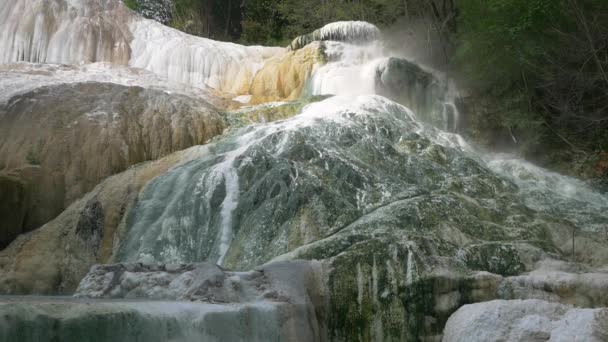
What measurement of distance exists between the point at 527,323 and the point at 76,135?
888 centimetres

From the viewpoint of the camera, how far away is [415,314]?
5602mm

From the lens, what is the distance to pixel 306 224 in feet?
24.6

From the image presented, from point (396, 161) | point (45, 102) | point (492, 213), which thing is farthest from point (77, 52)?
point (492, 213)

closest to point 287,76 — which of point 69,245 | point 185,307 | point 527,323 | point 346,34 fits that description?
point 346,34

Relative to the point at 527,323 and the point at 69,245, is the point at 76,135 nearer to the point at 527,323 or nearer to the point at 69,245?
the point at 69,245

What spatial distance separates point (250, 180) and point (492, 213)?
11.3 ft

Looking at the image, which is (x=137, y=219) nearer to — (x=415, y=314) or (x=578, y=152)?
(x=415, y=314)

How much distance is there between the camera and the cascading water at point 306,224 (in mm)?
4855

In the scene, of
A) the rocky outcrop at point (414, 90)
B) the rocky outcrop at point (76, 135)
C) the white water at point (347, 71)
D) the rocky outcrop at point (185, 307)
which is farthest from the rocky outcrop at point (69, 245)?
the rocky outcrop at point (414, 90)

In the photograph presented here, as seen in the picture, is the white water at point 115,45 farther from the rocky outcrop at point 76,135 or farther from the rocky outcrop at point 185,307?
the rocky outcrop at point 185,307

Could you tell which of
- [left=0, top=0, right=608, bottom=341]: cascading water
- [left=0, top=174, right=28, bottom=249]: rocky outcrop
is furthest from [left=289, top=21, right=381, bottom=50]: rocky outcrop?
[left=0, top=174, right=28, bottom=249]: rocky outcrop

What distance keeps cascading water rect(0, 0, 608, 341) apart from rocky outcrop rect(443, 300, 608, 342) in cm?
82

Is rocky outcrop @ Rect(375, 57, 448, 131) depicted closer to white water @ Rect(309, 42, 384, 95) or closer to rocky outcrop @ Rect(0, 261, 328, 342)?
white water @ Rect(309, 42, 384, 95)

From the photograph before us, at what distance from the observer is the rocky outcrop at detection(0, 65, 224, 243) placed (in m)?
9.81
